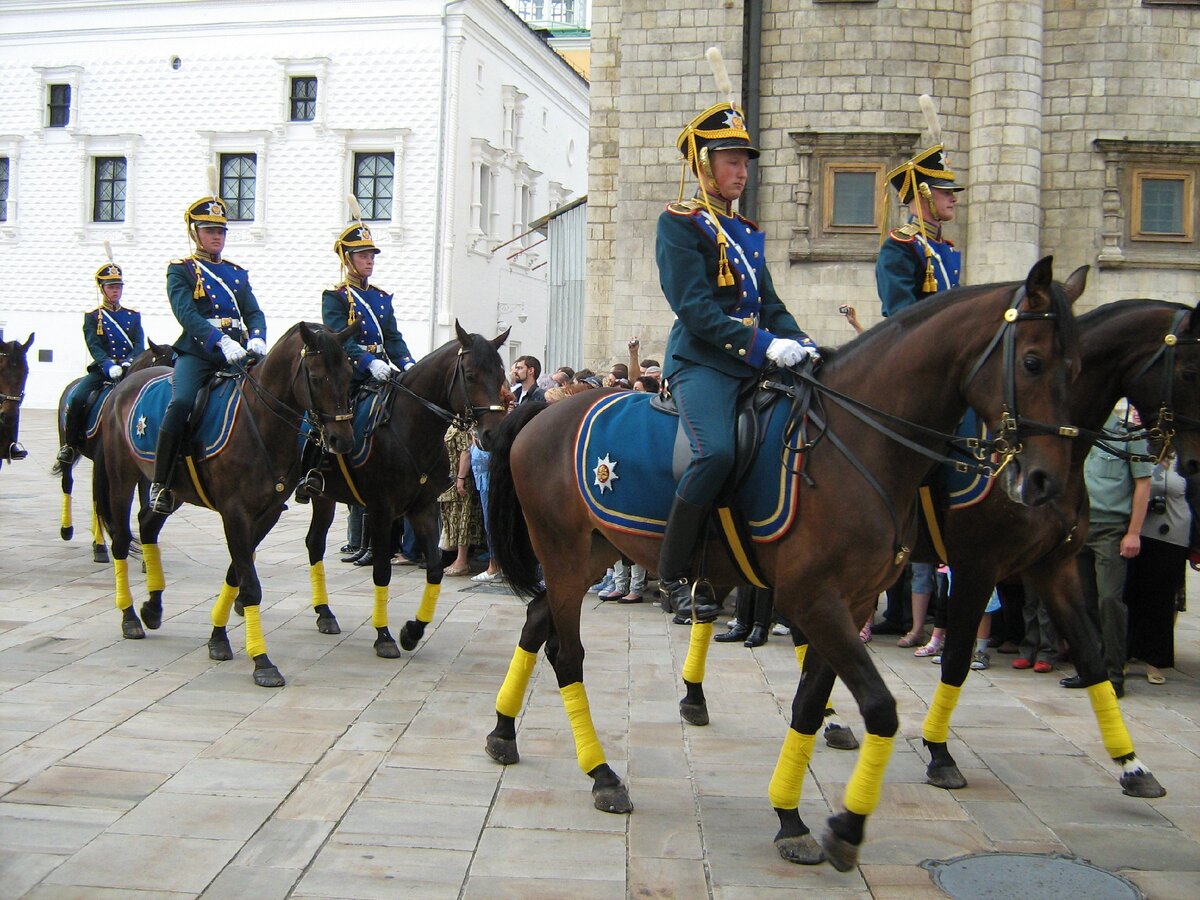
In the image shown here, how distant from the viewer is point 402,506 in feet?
28.7

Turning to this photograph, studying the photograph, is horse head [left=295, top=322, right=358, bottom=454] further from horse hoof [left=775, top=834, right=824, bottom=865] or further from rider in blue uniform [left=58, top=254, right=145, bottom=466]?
rider in blue uniform [left=58, top=254, right=145, bottom=466]

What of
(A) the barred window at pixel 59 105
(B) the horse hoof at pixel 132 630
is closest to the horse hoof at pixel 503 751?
(B) the horse hoof at pixel 132 630

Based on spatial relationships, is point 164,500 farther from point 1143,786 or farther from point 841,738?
point 1143,786

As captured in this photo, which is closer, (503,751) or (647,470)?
(647,470)

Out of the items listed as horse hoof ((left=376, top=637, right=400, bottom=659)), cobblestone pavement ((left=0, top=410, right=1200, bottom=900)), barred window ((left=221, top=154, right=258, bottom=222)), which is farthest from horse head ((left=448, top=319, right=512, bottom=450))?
barred window ((left=221, top=154, right=258, bottom=222))

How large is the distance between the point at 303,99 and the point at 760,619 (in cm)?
3022

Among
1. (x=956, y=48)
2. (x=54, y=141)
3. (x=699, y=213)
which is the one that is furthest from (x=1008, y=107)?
(x=54, y=141)

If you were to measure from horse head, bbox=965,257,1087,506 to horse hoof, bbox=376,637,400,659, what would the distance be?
503cm

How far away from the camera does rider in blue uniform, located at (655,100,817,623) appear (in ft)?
16.4

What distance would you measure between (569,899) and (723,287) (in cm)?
267

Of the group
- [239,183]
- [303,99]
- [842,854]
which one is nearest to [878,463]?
[842,854]

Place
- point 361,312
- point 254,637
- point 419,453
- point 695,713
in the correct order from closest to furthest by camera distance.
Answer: point 695,713 < point 254,637 < point 419,453 < point 361,312

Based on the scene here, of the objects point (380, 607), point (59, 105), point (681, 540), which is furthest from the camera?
point (59, 105)

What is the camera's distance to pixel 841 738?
6379 millimetres
